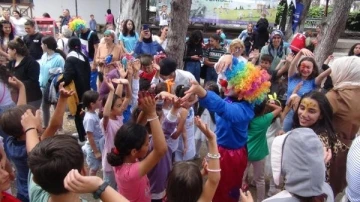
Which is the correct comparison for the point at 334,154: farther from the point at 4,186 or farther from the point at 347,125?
the point at 4,186

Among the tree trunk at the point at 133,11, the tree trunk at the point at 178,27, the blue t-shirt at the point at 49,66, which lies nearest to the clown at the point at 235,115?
the tree trunk at the point at 178,27

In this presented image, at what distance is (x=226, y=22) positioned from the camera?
49.1 ft

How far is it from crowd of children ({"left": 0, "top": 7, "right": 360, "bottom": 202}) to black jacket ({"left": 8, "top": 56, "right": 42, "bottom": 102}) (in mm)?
15

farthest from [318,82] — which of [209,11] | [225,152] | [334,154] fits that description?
[209,11]

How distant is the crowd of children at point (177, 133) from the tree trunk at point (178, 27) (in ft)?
2.97

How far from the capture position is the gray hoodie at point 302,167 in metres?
1.74

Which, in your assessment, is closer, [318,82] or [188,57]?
[318,82]

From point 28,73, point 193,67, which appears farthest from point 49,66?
point 193,67

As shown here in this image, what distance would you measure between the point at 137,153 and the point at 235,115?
3.05 feet

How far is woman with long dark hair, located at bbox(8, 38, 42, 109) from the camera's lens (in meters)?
→ 4.63

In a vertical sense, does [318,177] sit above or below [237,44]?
below

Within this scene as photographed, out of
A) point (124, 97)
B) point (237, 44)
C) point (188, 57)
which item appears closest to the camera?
point (124, 97)

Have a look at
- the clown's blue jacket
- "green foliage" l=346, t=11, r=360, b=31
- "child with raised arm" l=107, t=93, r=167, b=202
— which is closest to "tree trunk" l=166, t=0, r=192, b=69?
the clown's blue jacket

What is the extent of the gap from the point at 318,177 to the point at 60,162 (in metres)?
1.35
